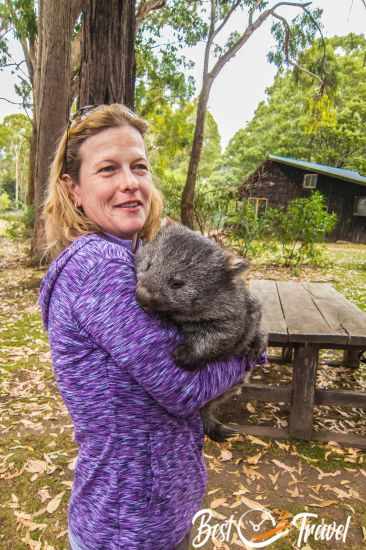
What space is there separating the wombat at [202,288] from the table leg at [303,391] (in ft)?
7.72

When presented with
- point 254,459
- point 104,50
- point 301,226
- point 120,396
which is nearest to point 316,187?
point 301,226

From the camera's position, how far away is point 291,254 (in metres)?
13.3

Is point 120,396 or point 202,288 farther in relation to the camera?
point 202,288

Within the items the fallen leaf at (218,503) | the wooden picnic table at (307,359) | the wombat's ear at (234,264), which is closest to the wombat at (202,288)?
the wombat's ear at (234,264)

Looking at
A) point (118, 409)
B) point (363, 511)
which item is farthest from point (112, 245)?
point (363, 511)

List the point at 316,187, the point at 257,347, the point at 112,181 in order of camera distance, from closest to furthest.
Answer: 1. the point at 112,181
2. the point at 257,347
3. the point at 316,187

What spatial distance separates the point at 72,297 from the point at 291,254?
41.9 ft

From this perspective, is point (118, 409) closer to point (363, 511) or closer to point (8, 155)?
point (363, 511)

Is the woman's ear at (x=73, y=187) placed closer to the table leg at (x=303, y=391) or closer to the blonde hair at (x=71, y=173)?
the blonde hair at (x=71, y=173)

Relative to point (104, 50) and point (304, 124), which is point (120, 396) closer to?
point (104, 50)

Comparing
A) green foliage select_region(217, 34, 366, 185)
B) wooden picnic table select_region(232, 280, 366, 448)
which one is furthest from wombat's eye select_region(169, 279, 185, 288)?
green foliage select_region(217, 34, 366, 185)

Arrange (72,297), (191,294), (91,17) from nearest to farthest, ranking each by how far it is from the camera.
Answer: (72,297), (191,294), (91,17)

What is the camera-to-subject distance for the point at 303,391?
13.3 ft

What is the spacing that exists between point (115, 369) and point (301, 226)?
1287 cm
